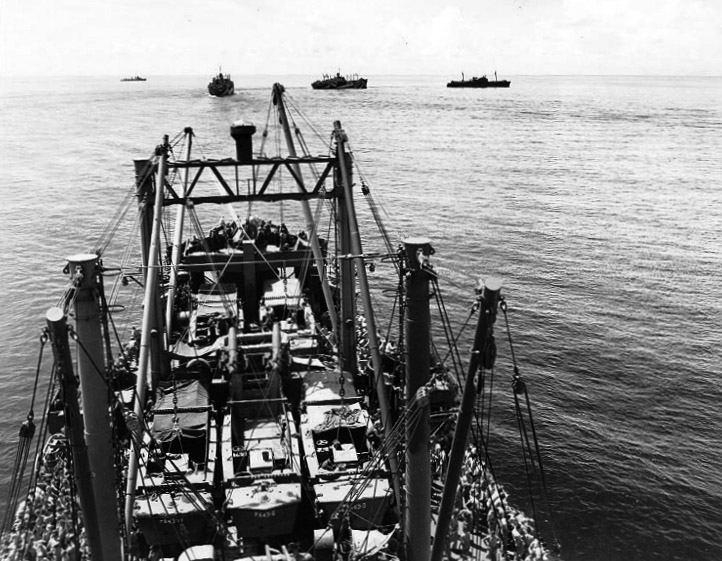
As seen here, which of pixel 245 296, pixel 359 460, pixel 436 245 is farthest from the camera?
pixel 436 245

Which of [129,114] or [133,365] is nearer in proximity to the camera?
[133,365]

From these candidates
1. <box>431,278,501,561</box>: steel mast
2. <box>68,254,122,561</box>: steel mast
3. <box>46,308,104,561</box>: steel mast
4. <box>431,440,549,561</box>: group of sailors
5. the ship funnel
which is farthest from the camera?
the ship funnel

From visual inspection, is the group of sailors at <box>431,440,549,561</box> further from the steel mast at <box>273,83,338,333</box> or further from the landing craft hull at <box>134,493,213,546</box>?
the steel mast at <box>273,83,338,333</box>

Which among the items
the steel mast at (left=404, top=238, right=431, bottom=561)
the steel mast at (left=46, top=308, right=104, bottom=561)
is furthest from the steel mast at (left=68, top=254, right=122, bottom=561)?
the steel mast at (left=404, top=238, right=431, bottom=561)

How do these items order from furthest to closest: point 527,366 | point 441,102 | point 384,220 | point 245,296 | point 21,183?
point 441,102 → point 21,183 → point 384,220 → point 527,366 → point 245,296

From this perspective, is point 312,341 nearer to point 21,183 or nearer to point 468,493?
point 468,493

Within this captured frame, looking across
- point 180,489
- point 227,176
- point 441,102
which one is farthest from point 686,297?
point 441,102

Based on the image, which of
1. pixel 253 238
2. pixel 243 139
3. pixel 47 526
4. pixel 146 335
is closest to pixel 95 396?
pixel 146 335
